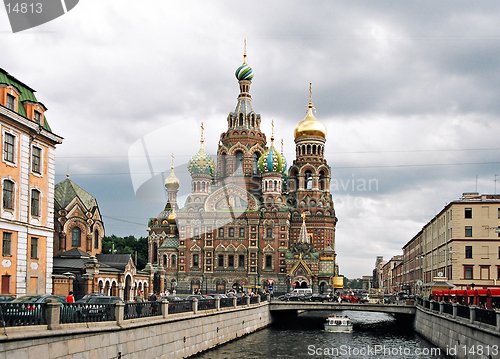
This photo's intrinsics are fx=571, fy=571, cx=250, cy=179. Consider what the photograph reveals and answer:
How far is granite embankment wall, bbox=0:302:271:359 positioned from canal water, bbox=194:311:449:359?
1193 mm

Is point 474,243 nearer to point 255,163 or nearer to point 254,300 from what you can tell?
point 254,300

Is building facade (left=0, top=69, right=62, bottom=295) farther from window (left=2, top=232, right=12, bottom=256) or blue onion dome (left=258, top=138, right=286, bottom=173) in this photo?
blue onion dome (left=258, top=138, right=286, bottom=173)

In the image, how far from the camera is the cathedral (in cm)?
7425

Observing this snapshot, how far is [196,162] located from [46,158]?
48.8m

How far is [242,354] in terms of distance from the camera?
31.6m

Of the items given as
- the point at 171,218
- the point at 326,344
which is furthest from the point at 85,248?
the point at 171,218

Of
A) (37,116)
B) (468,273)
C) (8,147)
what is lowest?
(468,273)

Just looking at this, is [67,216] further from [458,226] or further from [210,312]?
[458,226]

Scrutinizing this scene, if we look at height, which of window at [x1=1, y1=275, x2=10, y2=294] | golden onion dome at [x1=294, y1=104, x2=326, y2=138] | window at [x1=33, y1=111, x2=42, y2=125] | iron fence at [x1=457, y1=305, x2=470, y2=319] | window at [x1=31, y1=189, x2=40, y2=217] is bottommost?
iron fence at [x1=457, y1=305, x2=470, y2=319]

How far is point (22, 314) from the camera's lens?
16.7 meters

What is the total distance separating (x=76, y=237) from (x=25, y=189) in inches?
918

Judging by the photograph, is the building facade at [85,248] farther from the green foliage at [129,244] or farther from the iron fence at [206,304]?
the green foliage at [129,244]

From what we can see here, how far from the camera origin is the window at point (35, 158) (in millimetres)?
30422

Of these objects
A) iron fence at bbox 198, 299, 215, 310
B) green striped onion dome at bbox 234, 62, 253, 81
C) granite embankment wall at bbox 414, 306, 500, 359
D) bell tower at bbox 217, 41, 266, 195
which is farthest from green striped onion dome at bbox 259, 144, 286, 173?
iron fence at bbox 198, 299, 215, 310
